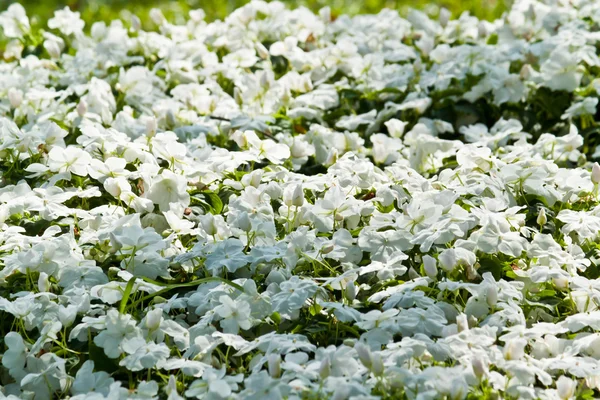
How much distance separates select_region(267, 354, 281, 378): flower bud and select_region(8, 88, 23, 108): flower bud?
1.94 m

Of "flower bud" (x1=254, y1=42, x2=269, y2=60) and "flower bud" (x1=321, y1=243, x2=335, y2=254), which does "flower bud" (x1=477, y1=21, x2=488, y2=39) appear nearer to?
"flower bud" (x1=254, y1=42, x2=269, y2=60)

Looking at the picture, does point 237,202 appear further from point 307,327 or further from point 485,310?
point 485,310

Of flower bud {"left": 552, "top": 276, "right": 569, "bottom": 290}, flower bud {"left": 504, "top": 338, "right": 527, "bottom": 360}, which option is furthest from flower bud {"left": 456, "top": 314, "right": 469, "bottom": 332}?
flower bud {"left": 552, "top": 276, "right": 569, "bottom": 290}

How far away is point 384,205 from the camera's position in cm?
241

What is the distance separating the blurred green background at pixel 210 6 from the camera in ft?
18.5

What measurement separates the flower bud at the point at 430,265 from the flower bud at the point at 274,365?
0.50m

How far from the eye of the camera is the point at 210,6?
622 centimetres

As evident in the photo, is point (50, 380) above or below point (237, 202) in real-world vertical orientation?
below

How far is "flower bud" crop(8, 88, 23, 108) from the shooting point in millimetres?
3219

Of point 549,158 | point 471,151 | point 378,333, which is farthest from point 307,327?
point 549,158

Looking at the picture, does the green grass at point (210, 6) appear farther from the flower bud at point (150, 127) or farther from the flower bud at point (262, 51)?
the flower bud at point (150, 127)

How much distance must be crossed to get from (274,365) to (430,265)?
517 millimetres

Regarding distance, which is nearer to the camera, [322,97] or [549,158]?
[549,158]

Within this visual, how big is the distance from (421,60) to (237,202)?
1.78m
